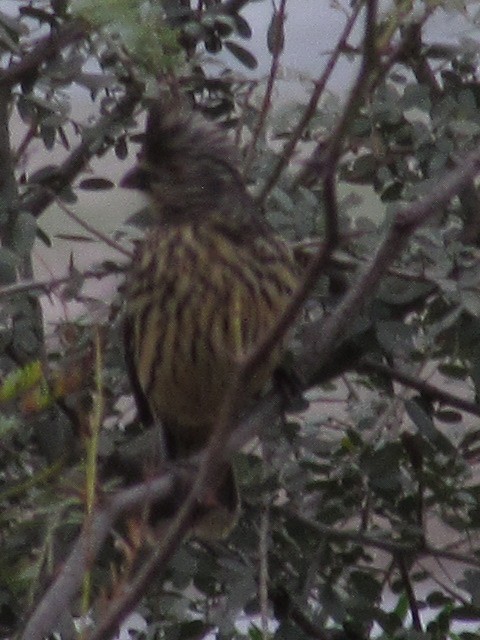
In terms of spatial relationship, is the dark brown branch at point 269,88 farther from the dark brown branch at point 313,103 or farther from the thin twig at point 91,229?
the thin twig at point 91,229

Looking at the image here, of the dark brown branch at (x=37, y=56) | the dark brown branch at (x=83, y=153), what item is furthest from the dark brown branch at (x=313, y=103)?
the dark brown branch at (x=37, y=56)

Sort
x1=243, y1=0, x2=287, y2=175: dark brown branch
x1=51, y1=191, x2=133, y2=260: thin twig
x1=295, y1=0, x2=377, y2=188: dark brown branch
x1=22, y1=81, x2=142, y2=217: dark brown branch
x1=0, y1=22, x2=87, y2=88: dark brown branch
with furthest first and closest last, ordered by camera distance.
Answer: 1. x1=22, y1=81, x2=142, y2=217: dark brown branch
2. x1=0, y1=22, x2=87, y2=88: dark brown branch
3. x1=51, y1=191, x2=133, y2=260: thin twig
4. x1=243, y1=0, x2=287, y2=175: dark brown branch
5. x1=295, y1=0, x2=377, y2=188: dark brown branch

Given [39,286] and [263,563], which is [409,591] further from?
[39,286]

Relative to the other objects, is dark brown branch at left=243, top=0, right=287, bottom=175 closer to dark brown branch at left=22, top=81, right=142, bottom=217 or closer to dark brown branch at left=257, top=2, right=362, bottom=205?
dark brown branch at left=257, top=2, right=362, bottom=205

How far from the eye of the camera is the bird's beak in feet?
10.6

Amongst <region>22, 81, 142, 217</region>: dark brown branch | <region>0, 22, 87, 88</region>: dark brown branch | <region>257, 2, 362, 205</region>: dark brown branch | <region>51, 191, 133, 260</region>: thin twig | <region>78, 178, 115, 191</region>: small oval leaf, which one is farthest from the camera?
<region>78, 178, 115, 191</region>: small oval leaf

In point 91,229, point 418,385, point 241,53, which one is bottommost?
point 418,385

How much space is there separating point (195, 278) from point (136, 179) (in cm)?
28

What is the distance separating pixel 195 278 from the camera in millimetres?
3100

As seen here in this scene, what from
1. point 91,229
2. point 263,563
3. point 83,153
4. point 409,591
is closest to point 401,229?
point 263,563

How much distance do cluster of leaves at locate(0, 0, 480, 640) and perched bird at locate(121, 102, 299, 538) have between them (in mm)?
115

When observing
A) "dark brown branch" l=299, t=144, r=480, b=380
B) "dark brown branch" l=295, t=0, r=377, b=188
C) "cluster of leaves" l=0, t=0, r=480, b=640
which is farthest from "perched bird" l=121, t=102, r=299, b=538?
"dark brown branch" l=295, t=0, r=377, b=188

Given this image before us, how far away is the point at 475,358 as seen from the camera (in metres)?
2.56

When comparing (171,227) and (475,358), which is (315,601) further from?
(171,227)
